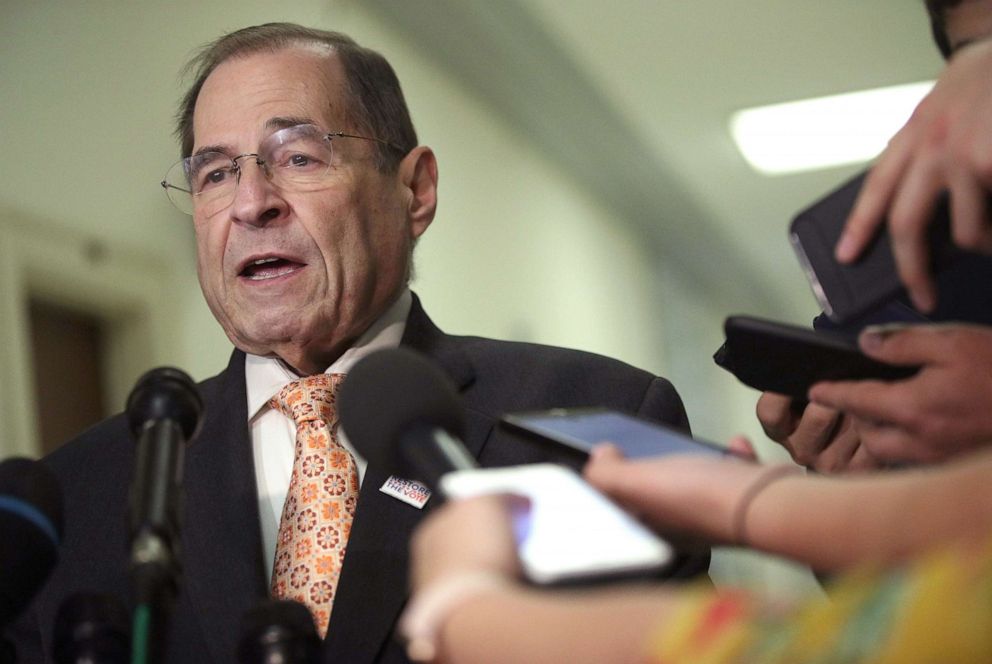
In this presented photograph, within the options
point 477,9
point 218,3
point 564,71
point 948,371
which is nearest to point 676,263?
point 564,71

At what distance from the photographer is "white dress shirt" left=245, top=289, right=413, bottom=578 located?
5.90ft

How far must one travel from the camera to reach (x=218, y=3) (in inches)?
161

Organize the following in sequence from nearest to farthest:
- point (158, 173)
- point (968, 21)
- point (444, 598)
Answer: point (444, 598) → point (968, 21) → point (158, 173)

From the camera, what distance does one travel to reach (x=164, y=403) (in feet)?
3.53

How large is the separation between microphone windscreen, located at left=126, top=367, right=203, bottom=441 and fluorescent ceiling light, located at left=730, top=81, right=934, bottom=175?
498cm

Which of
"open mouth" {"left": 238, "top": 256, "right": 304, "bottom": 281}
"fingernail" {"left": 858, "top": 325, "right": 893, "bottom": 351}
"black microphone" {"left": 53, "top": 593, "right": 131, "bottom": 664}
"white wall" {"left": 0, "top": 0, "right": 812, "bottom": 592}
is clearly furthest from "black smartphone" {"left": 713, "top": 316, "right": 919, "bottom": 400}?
"white wall" {"left": 0, "top": 0, "right": 812, "bottom": 592}

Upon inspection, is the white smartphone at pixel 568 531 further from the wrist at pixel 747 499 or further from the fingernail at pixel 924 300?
the fingernail at pixel 924 300

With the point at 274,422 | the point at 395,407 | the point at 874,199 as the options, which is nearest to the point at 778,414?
the point at 874,199

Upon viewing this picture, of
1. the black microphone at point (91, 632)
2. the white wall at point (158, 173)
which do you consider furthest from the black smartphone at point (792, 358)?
the white wall at point (158, 173)

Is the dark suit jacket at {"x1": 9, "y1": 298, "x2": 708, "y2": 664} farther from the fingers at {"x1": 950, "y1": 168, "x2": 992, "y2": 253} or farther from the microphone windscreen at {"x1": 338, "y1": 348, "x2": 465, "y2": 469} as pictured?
the fingers at {"x1": 950, "y1": 168, "x2": 992, "y2": 253}

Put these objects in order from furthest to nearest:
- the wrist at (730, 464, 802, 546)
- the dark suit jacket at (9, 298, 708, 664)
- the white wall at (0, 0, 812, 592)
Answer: the white wall at (0, 0, 812, 592), the dark suit jacket at (9, 298, 708, 664), the wrist at (730, 464, 802, 546)

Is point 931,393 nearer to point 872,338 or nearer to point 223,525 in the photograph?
point 872,338

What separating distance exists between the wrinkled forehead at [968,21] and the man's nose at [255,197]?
107 centimetres

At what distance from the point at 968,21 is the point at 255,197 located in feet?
3.63
